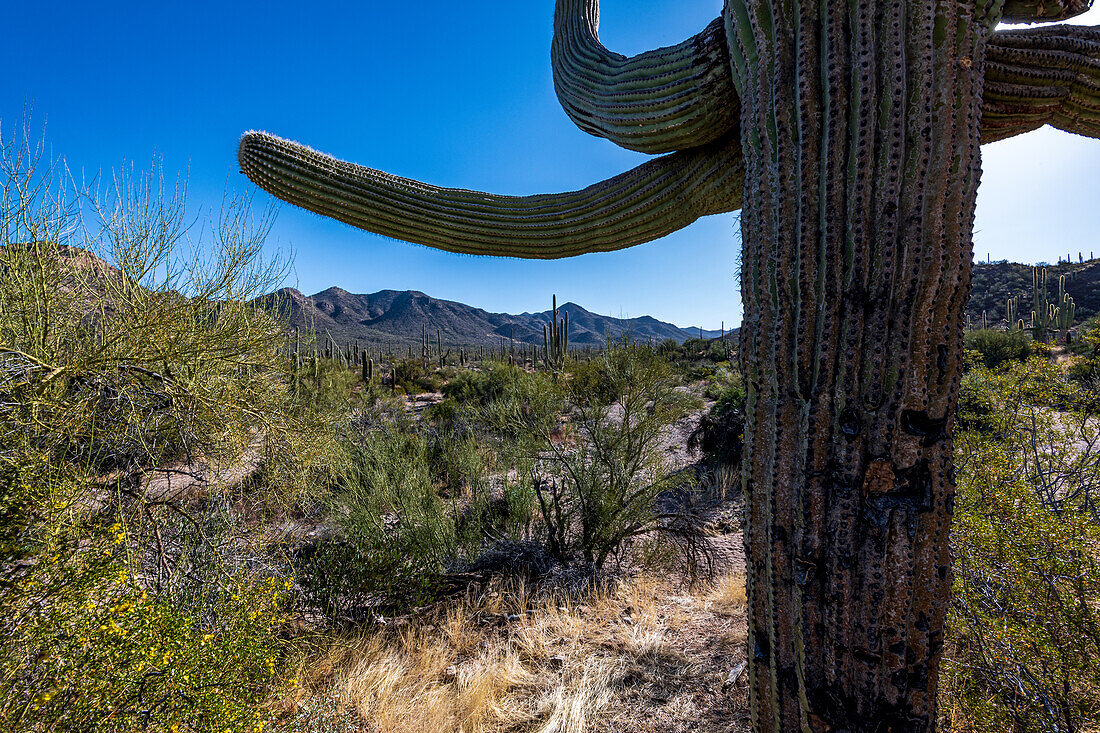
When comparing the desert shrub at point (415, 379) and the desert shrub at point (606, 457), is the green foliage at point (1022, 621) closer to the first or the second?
the desert shrub at point (606, 457)

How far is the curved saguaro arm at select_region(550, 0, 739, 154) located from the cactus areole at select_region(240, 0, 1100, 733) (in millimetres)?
202

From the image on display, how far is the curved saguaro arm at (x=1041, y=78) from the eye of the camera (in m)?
1.54

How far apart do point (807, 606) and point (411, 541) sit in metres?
4.57

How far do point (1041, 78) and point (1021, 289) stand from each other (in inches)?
1892

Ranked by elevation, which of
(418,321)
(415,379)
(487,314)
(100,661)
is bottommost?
(100,661)

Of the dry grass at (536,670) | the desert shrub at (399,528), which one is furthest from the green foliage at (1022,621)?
the desert shrub at (399,528)

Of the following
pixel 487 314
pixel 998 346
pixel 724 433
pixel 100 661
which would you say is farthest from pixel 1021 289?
pixel 487 314

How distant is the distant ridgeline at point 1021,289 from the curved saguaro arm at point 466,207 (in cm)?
3807

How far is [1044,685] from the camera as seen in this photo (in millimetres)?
2146

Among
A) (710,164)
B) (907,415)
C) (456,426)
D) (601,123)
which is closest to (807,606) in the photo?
(907,415)

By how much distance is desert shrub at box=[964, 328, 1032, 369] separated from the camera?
51.5ft

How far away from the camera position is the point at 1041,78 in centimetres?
158

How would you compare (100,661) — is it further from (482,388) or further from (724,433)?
(482,388)

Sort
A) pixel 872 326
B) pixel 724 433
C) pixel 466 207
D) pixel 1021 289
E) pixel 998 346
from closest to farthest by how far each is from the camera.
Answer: pixel 872 326
pixel 466 207
pixel 724 433
pixel 998 346
pixel 1021 289
